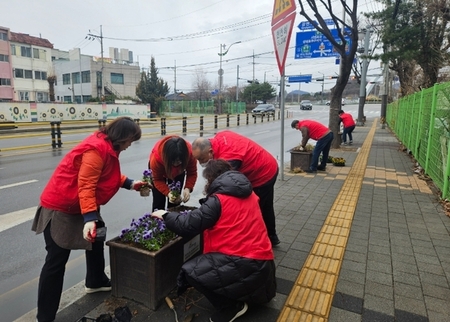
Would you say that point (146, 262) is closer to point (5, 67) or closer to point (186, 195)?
point (186, 195)

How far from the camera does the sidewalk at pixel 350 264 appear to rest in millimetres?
2627

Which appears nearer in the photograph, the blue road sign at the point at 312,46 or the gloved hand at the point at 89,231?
the gloved hand at the point at 89,231

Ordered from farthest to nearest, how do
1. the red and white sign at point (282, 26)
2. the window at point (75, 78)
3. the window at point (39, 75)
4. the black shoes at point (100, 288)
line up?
the window at point (75, 78), the window at point (39, 75), the red and white sign at point (282, 26), the black shoes at point (100, 288)

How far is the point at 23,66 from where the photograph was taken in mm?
42094

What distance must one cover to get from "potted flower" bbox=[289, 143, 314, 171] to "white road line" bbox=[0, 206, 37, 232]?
5932 millimetres

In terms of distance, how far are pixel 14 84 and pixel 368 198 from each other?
4691 centimetres

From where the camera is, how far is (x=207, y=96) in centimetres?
7038

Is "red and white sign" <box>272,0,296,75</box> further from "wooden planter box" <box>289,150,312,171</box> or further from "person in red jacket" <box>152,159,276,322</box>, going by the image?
"person in red jacket" <box>152,159,276,322</box>

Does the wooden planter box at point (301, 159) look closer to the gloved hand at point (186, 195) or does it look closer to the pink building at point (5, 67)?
the gloved hand at point (186, 195)

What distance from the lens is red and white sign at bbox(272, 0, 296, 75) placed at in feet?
19.0

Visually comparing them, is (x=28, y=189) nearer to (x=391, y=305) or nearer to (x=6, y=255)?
(x=6, y=255)

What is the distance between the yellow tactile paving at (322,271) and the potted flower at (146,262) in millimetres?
969

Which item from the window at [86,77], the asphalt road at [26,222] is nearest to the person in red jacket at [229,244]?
the asphalt road at [26,222]

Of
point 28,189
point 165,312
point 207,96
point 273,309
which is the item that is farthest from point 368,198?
point 207,96
